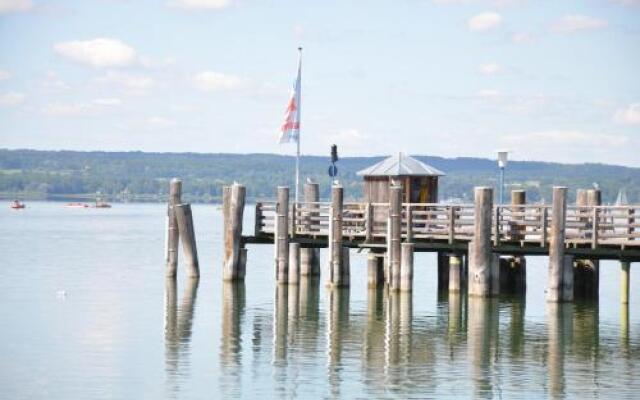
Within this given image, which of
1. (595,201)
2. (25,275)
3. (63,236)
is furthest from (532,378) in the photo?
(63,236)

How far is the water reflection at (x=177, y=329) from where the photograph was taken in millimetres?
32531

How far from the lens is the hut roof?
4783 centimetres

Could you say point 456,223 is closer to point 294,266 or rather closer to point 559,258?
point 559,258

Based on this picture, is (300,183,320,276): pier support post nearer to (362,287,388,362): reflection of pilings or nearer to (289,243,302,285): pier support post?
(289,243,302,285): pier support post

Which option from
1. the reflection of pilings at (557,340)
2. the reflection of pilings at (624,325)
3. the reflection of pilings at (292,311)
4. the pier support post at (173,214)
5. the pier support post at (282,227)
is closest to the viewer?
the reflection of pilings at (557,340)

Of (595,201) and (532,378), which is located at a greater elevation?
(595,201)

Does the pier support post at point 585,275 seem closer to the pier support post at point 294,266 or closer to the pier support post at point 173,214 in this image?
the pier support post at point 294,266

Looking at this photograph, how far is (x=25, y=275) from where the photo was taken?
2366 inches

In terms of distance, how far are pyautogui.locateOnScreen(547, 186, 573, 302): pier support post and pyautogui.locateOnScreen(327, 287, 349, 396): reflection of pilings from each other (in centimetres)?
547

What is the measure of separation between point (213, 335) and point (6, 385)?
8.50 metres

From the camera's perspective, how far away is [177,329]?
130 feet

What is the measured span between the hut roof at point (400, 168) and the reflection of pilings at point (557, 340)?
7.08 metres

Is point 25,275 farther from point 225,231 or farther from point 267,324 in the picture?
point 267,324

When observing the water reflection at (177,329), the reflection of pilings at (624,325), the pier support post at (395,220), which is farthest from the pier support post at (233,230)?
the reflection of pilings at (624,325)
